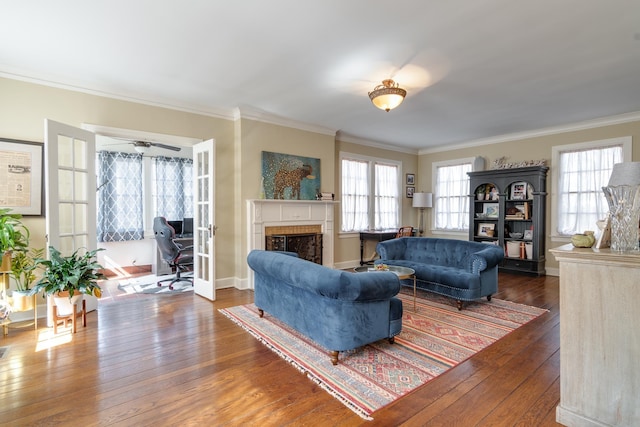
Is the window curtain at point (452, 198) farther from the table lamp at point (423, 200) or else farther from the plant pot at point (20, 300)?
the plant pot at point (20, 300)

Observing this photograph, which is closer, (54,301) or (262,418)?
(262,418)

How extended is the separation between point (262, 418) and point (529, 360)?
2202 mm

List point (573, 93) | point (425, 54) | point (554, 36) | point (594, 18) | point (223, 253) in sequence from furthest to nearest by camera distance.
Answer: point (223, 253), point (573, 93), point (425, 54), point (554, 36), point (594, 18)

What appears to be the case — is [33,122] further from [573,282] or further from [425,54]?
[573,282]

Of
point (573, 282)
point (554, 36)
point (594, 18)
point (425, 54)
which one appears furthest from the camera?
point (425, 54)

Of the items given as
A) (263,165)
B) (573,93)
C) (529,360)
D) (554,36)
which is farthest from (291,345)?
(573,93)

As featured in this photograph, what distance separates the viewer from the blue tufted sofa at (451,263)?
3.80 m

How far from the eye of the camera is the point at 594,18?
8.19 ft

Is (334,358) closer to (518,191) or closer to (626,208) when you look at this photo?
(626,208)

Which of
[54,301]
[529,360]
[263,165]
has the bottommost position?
[529,360]

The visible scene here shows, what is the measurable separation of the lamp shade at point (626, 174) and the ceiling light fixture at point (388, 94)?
Result: 214 centimetres

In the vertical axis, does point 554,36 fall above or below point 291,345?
above

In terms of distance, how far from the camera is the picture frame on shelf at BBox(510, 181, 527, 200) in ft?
19.4

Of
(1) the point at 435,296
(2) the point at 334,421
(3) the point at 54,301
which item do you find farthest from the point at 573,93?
(3) the point at 54,301
